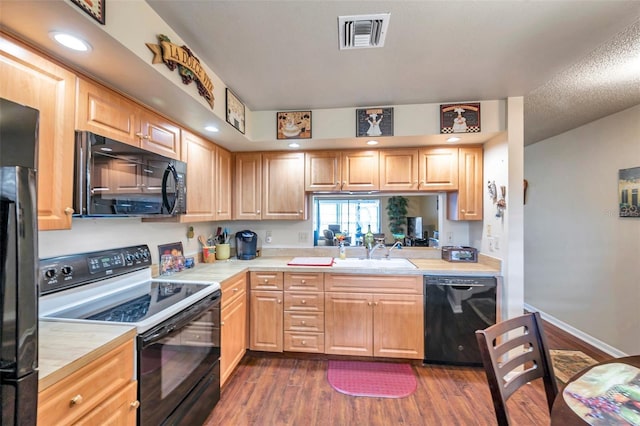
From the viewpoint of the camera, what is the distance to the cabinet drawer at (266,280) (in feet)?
8.50

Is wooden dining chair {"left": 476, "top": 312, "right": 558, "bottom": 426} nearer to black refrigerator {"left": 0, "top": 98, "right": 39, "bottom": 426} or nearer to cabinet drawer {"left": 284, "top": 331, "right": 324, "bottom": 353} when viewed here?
black refrigerator {"left": 0, "top": 98, "right": 39, "bottom": 426}

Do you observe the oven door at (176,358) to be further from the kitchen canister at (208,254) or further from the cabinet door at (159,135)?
the cabinet door at (159,135)

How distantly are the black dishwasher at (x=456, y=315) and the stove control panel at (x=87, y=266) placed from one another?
2410 millimetres

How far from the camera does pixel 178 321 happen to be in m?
1.46

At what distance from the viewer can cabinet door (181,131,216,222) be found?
7.18 ft

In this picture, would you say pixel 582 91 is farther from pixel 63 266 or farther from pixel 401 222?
pixel 63 266

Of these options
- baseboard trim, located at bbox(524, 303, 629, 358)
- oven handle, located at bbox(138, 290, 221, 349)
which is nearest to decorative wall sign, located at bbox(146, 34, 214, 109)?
oven handle, located at bbox(138, 290, 221, 349)

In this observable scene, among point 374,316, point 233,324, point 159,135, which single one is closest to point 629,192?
point 374,316

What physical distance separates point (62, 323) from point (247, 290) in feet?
4.84

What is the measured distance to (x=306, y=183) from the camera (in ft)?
9.55

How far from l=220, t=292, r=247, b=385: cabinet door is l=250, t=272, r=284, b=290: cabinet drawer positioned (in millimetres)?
150

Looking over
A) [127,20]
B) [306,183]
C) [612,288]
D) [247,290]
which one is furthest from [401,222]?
[127,20]

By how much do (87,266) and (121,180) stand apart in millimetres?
574

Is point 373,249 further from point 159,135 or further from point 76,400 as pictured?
point 76,400
